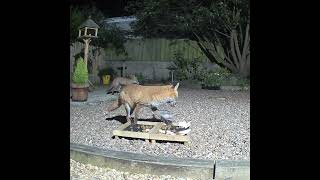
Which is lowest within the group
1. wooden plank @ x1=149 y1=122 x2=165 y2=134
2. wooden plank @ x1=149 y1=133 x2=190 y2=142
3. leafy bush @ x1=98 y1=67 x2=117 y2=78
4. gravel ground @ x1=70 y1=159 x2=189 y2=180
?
gravel ground @ x1=70 y1=159 x2=189 y2=180

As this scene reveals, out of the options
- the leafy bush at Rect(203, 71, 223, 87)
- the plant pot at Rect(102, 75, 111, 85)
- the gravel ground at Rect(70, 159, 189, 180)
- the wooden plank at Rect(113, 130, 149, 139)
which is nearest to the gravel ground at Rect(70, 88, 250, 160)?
the wooden plank at Rect(113, 130, 149, 139)

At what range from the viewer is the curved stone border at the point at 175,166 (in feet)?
11.9

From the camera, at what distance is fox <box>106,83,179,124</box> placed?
466 cm

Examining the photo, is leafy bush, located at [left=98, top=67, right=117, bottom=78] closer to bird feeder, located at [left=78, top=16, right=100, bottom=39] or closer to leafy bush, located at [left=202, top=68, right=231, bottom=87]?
bird feeder, located at [left=78, top=16, right=100, bottom=39]

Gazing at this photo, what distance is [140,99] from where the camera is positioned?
481 cm

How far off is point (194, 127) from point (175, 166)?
225 cm

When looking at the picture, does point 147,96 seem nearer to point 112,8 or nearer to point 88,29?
point 88,29

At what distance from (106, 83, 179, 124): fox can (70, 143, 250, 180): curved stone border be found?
39.2 inches

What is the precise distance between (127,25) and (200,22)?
4.38 meters

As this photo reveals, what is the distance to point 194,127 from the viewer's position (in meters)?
5.87

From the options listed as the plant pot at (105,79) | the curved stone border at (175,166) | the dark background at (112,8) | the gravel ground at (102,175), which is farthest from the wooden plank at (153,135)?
the dark background at (112,8)
